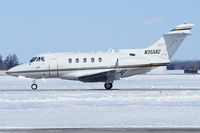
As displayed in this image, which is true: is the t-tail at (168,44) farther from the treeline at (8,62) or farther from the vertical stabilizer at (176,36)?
the treeline at (8,62)

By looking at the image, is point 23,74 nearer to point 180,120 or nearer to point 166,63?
point 166,63

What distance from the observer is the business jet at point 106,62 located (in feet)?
105

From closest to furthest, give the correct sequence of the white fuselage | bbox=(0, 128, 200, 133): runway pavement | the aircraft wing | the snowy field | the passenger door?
1. bbox=(0, 128, 200, 133): runway pavement
2. the snowy field
3. the aircraft wing
4. the white fuselage
5. the passenger door

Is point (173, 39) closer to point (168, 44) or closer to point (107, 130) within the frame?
point (168, 44)

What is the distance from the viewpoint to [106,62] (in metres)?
32.2

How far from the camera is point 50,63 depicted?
107 ft

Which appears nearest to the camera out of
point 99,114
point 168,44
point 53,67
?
point 99,114

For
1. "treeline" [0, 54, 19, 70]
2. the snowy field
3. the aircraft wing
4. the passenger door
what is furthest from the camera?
"treeline" [0, 54, 19, 70]

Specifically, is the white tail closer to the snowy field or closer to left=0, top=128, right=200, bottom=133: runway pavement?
the snowy field

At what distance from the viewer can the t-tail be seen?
32625 mm

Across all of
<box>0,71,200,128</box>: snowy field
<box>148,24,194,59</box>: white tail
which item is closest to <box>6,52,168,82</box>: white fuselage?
<box>148,24,194,59</box>: white tail

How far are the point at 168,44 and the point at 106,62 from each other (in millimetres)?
4898

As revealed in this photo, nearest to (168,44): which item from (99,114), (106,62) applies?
(106,62)

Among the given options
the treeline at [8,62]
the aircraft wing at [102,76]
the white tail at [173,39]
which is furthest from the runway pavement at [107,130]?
the treeline at [8,62]
